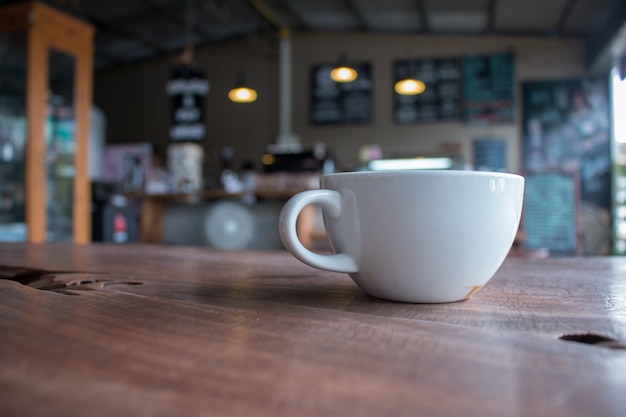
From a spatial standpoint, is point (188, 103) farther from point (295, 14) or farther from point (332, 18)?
point (332, 18)

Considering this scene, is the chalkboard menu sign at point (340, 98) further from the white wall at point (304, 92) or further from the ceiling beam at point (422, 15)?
the ceiling beam at point (422, 15)

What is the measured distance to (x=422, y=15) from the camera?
601 cm

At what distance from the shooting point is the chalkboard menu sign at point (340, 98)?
6.86 metres

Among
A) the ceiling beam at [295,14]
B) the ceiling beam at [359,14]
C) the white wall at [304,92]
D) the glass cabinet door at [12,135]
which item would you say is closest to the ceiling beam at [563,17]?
the white wall at [304,92]

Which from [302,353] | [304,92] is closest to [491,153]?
[304,92]

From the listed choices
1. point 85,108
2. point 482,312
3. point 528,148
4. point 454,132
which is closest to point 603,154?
point 528,148

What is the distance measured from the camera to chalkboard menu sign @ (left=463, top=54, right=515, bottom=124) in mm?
6348

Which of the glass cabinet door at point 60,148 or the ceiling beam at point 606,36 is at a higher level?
the ceiling beam at point 606,36

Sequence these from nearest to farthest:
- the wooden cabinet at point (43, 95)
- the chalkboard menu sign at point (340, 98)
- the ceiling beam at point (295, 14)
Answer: the wooden cabinet at point (43, 95)
the ceiling beam at point (295, 14)
the chalkboard menu sign at point (340, 98)

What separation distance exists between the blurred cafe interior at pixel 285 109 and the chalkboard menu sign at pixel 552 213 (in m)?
0.01

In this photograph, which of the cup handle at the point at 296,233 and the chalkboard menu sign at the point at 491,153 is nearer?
the cup handle at the point at 296,233

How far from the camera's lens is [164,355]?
0.79 ft

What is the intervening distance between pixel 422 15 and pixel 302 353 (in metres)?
6.43

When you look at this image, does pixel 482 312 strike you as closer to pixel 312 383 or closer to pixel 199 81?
pixel 312 383
